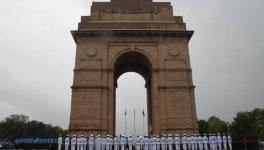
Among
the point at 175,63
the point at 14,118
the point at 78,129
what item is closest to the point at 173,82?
the point at 175,63

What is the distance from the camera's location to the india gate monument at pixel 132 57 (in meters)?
26.8

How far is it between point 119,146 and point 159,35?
1132 cm

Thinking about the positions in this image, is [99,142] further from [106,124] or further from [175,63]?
[175,63]

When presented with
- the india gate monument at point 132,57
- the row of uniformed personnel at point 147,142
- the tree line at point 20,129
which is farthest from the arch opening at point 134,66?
the tree line at point 20,129

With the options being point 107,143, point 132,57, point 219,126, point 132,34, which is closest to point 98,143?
point 107,143

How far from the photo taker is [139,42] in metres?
29.1

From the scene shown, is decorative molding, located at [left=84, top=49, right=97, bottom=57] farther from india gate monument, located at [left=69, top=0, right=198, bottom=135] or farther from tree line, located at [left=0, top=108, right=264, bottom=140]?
tree line, located at [left=0, top=108, right=264, bottom=140]

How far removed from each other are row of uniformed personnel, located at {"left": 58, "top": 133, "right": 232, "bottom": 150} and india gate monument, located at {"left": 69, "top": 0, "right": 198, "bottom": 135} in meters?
4.27

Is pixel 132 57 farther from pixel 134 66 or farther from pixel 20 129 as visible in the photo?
pixel 20 129

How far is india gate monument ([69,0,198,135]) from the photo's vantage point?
2677 cm

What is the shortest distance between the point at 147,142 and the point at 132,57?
37.2 ft

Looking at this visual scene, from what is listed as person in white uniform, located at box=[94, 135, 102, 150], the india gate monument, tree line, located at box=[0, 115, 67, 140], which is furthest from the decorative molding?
tree line, located at box=[0, 115, 67, 140]

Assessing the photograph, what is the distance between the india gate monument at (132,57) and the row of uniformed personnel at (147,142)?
427 centimetres

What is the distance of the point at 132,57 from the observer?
102 feet
